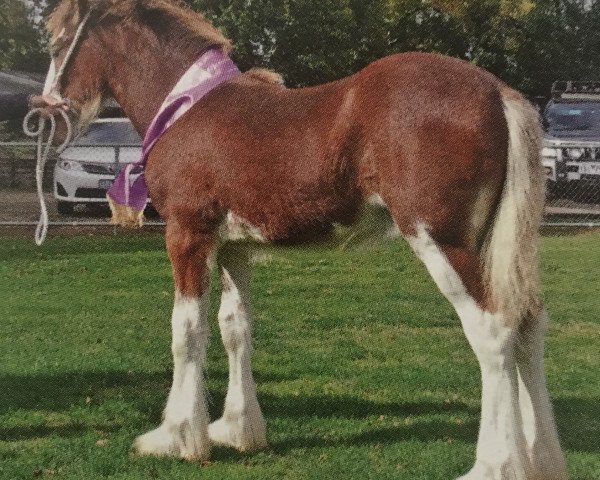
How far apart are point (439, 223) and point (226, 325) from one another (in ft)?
5.15

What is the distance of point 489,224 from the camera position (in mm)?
3725

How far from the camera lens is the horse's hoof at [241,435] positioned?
4574 mm

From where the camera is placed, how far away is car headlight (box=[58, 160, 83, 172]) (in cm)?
1432

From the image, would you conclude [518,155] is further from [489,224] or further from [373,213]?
[373,213]

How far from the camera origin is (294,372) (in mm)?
6180

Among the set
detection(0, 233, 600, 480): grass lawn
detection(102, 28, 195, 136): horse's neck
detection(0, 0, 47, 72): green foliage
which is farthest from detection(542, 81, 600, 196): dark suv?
detection(0, 0, 47, 72): green foliage

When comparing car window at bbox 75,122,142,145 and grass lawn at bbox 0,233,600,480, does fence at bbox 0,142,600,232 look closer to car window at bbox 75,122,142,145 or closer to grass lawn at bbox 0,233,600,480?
car window at bbox 75,122,142,145

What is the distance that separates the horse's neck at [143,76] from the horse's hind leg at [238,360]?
877 millimetres

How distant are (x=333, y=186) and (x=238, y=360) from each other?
1312 millimetres

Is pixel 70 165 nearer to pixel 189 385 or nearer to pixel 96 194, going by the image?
pixel 96 194

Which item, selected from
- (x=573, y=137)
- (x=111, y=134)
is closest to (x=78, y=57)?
(x=111, y=134)

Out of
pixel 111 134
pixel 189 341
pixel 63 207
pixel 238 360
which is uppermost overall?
pixel 189 341

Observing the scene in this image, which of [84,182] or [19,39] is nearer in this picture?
[84,182]

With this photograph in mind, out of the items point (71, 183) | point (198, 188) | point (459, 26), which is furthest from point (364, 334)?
point (459, 26)
